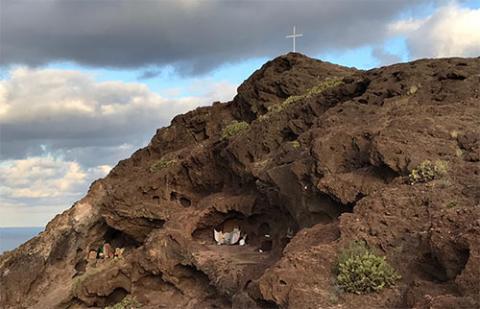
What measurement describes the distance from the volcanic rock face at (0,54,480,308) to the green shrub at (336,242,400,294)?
0.14 meters

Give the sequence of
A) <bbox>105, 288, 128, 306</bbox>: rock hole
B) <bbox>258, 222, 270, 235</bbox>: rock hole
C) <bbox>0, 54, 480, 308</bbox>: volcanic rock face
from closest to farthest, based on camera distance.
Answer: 1. <bbox>0, 54, 480, 308</bbox>: volcanic rock face
2. <bbox>258, 222, 270, 235</bbox>: rock hole
3. <bbox>105, 288, 128, 306</bbox>: rock hole

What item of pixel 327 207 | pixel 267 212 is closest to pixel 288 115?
pixel 267 212

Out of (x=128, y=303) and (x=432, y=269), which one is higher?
(x=432, y=269)

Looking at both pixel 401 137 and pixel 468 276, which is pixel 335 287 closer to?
pixel 468 276

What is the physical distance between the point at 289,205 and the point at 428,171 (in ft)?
17.0

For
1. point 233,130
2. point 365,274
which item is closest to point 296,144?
point 233,130

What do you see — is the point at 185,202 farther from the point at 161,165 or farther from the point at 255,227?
the point at 255,227

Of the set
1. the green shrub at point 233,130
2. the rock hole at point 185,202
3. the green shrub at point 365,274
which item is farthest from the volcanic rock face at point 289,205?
the green shrub at point 233,130

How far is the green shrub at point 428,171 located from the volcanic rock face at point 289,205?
22cm

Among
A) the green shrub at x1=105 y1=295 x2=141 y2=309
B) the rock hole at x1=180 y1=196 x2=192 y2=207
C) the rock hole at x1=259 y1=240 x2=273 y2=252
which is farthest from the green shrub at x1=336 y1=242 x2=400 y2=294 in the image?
the rock hole at x1=180 y1=196 x2=192 y2=207

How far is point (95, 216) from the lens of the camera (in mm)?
24344

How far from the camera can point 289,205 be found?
16.3 m

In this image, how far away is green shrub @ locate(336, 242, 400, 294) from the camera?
980 centimetres

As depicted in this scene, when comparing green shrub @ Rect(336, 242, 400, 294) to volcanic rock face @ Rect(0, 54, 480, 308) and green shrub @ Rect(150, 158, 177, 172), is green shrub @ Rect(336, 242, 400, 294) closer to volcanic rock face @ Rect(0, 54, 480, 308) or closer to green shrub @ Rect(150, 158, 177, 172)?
volcanic rock face @ Rect(0, 54, 480, 308)
